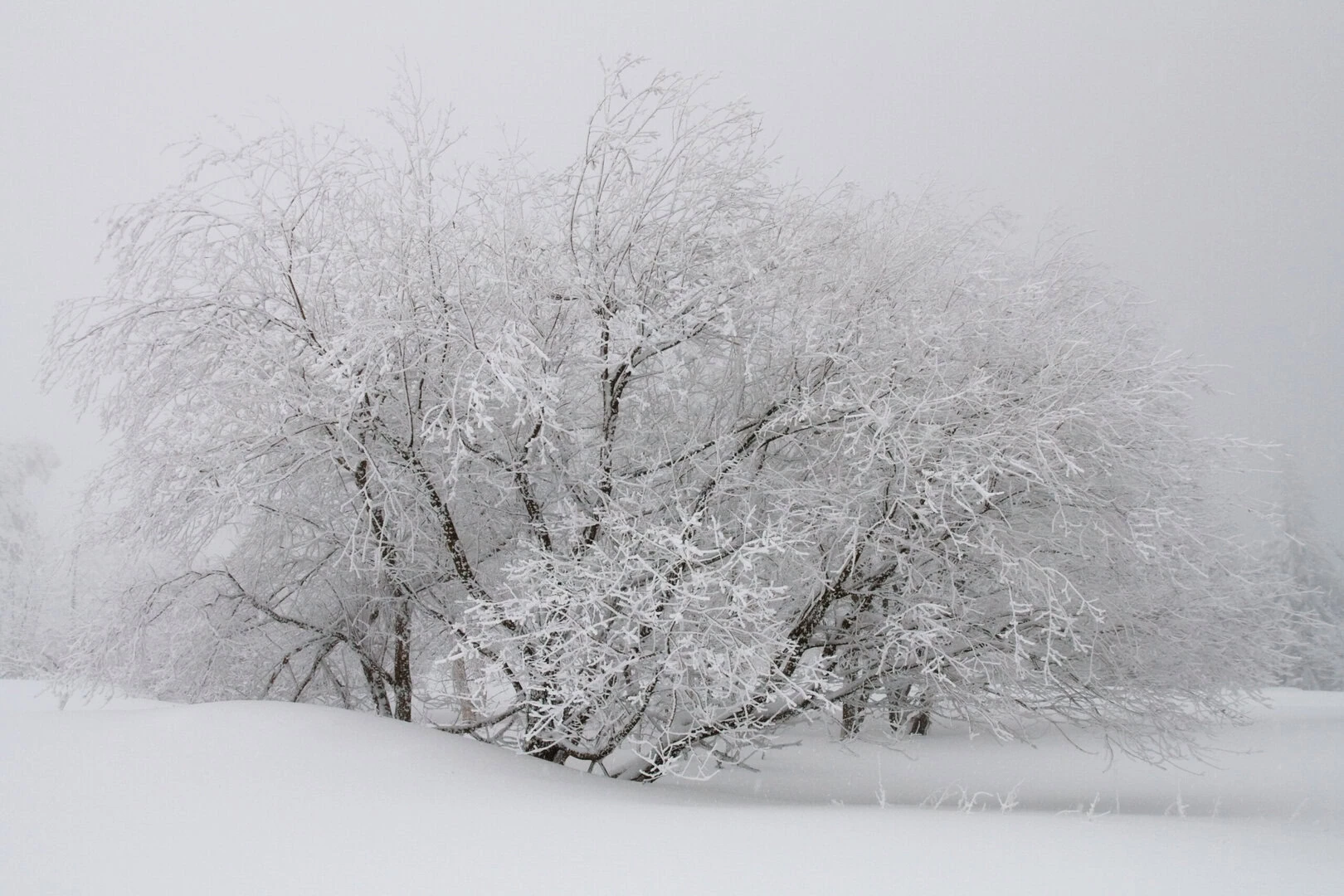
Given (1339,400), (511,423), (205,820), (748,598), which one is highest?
(1339,400)

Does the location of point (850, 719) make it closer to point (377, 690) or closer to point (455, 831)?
point (455, 831)

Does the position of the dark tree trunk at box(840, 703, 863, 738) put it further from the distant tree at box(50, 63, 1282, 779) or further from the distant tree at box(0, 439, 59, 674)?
the distant tree at box(0, 439, 59, 674)

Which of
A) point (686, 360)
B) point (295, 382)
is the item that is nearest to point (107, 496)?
point (295, 382)

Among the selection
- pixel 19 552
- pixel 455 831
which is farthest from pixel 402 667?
pixel 19 552

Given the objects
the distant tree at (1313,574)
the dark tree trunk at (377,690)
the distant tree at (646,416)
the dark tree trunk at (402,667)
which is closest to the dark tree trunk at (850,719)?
the distant tree at (646,416)

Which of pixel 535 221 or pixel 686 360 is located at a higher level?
pixel 535 221

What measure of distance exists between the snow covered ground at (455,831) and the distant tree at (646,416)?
781 millimetres

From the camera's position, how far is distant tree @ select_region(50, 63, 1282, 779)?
6.04m

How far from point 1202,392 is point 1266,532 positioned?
28330 millimetres

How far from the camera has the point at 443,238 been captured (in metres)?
6.43

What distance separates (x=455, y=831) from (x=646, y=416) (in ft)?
12.1

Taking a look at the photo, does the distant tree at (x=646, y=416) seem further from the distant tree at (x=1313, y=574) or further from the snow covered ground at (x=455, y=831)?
the distant tree at (x=1313, y=574)

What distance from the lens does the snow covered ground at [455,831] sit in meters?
3.89

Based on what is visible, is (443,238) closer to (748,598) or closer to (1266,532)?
(748,598)
